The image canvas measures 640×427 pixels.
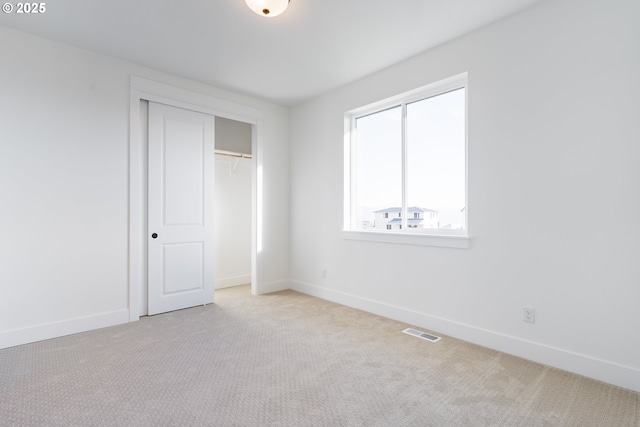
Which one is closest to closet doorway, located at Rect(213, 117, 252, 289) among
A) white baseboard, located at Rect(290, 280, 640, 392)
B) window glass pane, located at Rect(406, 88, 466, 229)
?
white baseboard, located at Rect(290, 280, 640, 392)

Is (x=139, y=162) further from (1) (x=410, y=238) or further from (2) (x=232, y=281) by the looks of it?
(1) (x=410, y=238)

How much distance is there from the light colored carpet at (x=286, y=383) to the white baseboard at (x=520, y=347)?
7 centimetres

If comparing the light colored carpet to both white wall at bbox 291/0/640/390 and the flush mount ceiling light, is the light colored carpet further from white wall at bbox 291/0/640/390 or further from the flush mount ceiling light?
the flush mount ceiling light

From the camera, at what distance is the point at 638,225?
2002 mm

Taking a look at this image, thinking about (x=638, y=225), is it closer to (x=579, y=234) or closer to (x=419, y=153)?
(x=579, y=234)

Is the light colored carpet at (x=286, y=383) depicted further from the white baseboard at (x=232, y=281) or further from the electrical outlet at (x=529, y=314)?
the white baseboard at (x=232, y=281)

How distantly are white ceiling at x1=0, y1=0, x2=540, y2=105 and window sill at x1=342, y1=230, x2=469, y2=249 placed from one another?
177 centimetres

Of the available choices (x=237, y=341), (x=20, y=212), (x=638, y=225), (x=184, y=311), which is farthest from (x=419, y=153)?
(x=20, y=212)

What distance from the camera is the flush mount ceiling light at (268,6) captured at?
7.39 ft

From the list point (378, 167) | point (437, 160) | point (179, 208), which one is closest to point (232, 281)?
point (179, 208)

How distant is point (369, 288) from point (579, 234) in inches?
79.3

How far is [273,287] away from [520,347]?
9.94ft

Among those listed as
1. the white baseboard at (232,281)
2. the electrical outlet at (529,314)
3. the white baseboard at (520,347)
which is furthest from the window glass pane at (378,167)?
the white baseboard at (232,281)

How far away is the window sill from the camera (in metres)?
2.85
